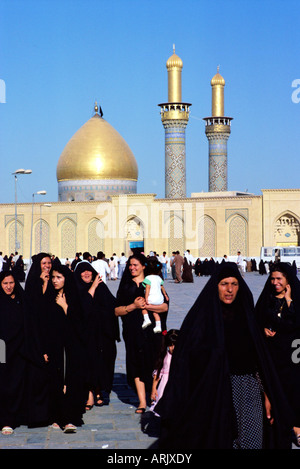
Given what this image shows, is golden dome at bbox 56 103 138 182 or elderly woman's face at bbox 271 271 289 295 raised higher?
golden dome at bbox 56 103 138 182

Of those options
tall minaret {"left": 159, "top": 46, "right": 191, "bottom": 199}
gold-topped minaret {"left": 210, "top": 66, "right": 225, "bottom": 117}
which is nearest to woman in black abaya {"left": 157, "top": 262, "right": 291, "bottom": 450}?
tall minaret {"left": 159, "top": 46, "right": 191, "bottom": 199}

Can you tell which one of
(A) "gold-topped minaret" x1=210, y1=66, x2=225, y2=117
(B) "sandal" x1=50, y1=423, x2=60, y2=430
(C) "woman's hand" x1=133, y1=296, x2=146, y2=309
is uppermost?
(A) "gold-topped minaret" x1=210, y1=66, x2=225, y2=117

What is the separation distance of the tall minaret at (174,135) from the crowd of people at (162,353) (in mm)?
24807

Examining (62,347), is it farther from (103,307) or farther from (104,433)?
(103,307)

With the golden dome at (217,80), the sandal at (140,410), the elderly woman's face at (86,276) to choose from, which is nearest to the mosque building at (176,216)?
the golden dome at (217,80)

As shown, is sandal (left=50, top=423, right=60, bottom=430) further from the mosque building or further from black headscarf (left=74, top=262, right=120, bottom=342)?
the mosque building

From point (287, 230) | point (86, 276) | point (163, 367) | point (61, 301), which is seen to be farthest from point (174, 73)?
point (163, 367)

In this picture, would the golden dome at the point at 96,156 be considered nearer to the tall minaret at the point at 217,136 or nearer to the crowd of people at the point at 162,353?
the tall minaret at the point at 217,136

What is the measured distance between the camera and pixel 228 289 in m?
3.30

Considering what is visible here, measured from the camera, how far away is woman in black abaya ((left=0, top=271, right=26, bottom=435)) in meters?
4.54

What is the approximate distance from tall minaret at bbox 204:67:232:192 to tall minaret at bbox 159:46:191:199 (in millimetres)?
1566
